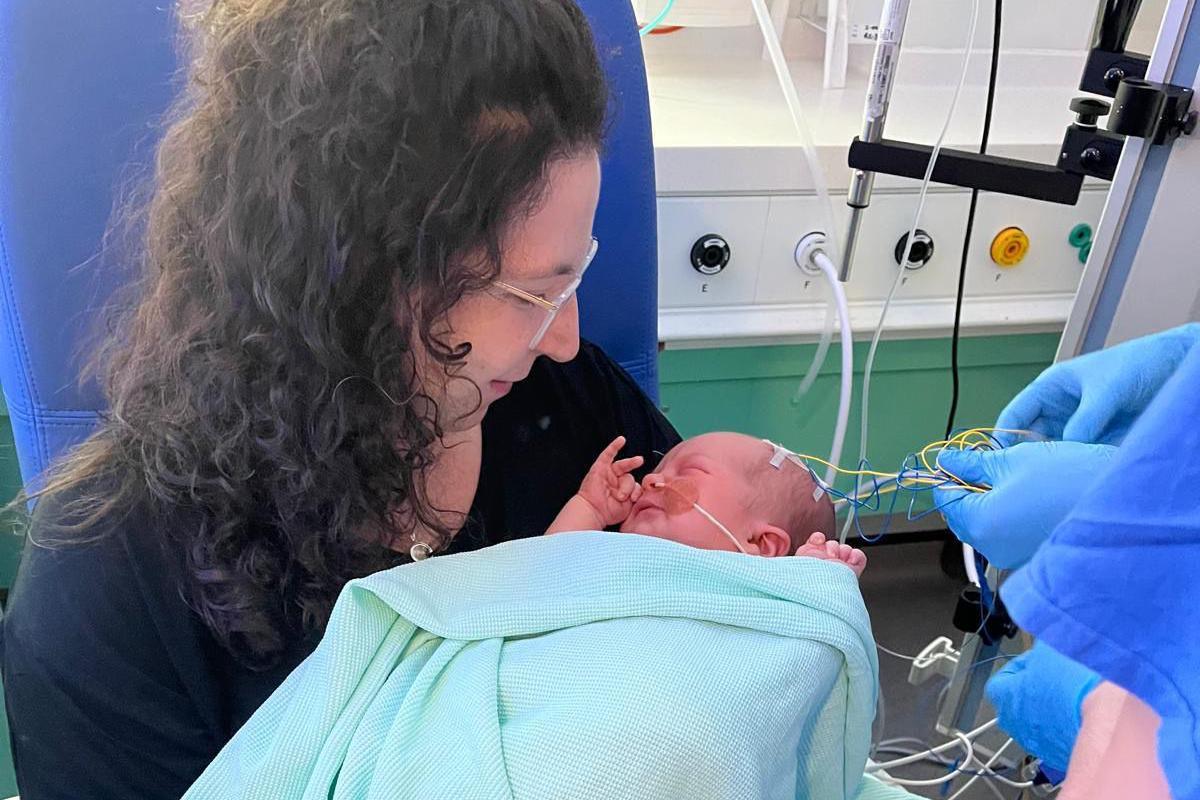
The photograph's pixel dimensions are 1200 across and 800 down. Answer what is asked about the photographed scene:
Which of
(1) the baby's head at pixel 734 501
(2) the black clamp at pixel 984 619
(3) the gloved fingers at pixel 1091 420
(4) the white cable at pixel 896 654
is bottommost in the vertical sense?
(4) the white cable at pixel 896 654

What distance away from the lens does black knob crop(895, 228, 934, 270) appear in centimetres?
165

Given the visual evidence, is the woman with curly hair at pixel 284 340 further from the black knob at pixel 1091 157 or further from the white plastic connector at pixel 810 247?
the white plastic connector at pixel 810 247

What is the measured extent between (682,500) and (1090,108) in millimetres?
662

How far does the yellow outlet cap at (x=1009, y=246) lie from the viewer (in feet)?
5.54

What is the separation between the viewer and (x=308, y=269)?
79 cm

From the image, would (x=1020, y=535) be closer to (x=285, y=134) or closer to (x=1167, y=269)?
(x=1167, y=269)

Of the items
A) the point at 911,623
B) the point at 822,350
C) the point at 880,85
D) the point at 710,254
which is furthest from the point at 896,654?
the point at 880,85

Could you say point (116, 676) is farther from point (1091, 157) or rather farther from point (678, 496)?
point (1091, 157)

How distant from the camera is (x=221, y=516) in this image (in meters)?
0.87

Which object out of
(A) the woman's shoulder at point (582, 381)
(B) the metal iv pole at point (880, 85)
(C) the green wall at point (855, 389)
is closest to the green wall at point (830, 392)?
(C) the green wall at point (855, 389)

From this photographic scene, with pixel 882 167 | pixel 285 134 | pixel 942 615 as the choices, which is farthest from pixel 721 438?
pixel 942 615

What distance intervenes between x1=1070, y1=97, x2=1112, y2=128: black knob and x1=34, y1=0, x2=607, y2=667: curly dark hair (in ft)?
2.07

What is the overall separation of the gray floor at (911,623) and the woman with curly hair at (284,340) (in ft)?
4.05

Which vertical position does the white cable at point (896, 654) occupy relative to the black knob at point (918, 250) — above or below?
below
